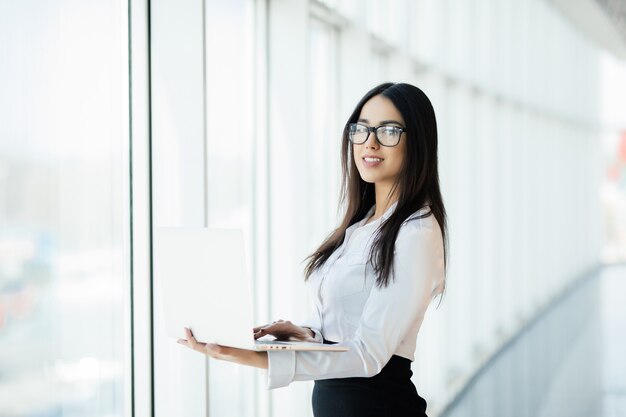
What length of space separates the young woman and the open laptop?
40 millimetres

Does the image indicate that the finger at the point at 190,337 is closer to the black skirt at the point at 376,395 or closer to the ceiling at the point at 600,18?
the black skirt at the point at 376,395

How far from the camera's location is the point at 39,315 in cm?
216

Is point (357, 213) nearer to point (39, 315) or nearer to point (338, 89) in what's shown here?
point (39, 315)

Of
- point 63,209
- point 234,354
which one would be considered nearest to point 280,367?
point 234,354

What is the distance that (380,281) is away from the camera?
1.75m

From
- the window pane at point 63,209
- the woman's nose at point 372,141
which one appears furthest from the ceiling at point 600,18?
the woman's nose at point 372,141

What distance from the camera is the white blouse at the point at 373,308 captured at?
5.56 feet

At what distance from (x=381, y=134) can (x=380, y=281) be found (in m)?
0.40

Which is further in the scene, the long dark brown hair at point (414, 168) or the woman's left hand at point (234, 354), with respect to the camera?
the long dark brown hair at point (414, 168)

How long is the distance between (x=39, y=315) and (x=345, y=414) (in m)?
0.95

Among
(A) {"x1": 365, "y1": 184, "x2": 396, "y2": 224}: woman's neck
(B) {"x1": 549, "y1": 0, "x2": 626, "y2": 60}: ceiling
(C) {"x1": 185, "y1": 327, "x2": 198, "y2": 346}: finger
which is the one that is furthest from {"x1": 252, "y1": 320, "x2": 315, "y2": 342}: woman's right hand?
(B) {"x1": 549, "y1": 0, "x2": 626, "y2": 60}: ceiling

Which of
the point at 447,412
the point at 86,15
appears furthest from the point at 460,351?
the point at 86,15

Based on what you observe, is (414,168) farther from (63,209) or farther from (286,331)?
(63,209)

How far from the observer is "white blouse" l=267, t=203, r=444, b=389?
169cm
